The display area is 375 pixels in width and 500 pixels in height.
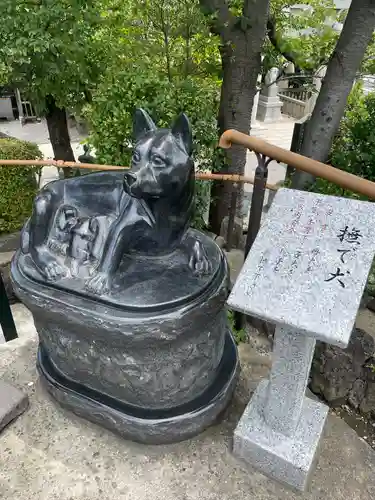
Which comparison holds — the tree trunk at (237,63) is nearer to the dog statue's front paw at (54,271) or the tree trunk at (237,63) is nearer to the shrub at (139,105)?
the shrub at (139,105)

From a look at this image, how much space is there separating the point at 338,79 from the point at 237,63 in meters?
1.18

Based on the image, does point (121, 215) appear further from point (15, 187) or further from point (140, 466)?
point (15, 187)

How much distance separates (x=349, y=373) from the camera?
3955mm

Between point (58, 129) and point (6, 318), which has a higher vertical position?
point (58, 129)

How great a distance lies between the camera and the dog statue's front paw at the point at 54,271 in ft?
8.93

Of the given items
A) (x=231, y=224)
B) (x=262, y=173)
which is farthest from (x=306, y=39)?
(x=262, y=173)

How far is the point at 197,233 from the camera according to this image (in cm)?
316

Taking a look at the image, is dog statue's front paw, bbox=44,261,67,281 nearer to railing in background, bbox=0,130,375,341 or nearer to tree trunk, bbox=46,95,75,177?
railing in background, bbox=0,130,375,341

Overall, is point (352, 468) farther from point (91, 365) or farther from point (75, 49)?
point (75, 49)

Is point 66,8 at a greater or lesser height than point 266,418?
greater

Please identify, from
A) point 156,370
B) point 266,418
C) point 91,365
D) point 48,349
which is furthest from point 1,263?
point 266,418

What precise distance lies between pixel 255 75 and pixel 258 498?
4.35 metres

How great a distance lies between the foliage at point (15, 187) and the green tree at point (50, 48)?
0.70 metres

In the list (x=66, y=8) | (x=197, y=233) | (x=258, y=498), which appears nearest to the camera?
(x=258, y=498)
